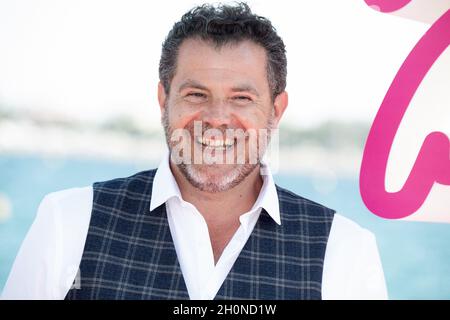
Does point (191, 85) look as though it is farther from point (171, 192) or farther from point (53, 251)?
point (53, 251)

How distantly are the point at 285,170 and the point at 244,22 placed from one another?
0.67 m

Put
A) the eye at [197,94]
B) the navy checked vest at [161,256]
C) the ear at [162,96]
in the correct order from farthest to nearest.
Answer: the ear at [162,96], the eye at [197,94], the navy checked vest at [161,256]

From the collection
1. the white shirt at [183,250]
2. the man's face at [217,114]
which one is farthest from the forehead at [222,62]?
the white shirt at [183,250]

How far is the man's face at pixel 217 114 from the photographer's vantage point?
1.53 meters

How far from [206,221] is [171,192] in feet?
0.48

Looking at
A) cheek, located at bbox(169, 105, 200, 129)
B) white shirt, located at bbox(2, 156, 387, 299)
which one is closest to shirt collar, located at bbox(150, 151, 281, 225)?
white shirt, located at bbox(2, 156, 387, 299)

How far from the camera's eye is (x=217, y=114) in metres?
1.51

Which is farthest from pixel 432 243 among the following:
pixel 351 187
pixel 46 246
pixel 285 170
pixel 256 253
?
pixel 46 246

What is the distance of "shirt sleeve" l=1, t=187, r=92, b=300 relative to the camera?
1.46 metres

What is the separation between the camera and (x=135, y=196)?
1584mm

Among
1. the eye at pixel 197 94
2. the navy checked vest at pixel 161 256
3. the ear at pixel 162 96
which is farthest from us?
the ear at pixel 162 96

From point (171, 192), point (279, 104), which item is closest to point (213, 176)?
point (171, 192)

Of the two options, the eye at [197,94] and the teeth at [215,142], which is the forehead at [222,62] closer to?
the eye at [197,94]
